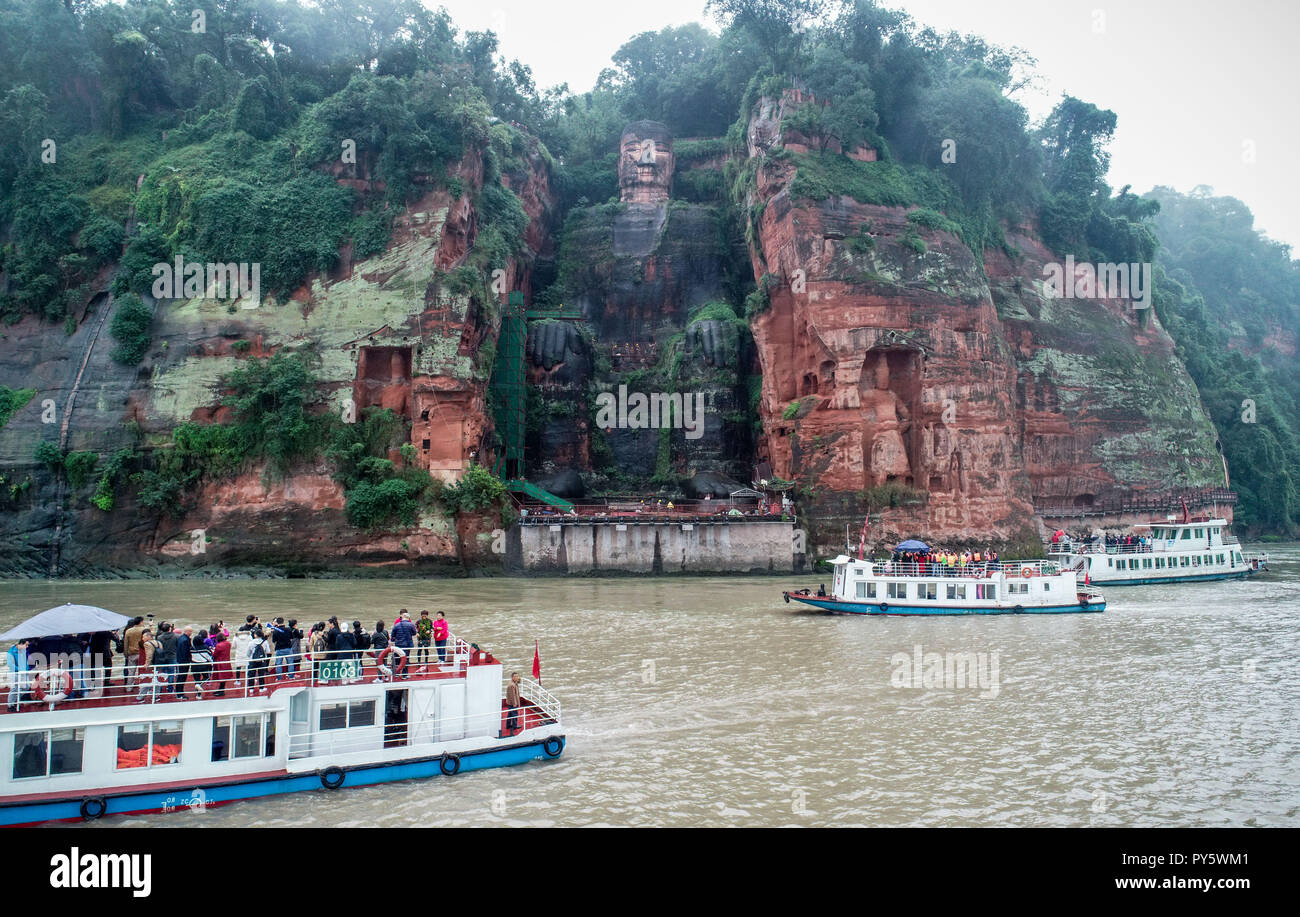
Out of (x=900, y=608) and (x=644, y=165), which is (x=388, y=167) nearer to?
(x=644, y=165)

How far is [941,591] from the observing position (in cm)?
3503

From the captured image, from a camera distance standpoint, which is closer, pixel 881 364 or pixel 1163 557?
pixel 1163 557

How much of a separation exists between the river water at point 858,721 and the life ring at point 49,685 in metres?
2.05

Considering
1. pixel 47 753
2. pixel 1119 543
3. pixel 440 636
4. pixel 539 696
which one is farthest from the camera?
pixel 1119 543

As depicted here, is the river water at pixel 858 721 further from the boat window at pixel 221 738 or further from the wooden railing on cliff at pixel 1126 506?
the wooden railing on cliff at pixel 1126 506

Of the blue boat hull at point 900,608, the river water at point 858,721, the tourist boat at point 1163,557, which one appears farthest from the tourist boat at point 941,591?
the tourist boat at point 1163,557

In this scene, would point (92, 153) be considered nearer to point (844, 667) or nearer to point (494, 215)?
point (494, 215)

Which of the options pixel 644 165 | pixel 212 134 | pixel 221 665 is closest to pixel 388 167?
pixel 212 134

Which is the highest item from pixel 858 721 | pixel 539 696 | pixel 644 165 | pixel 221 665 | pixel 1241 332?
pixel 644 165

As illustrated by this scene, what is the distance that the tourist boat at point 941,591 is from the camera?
34.6 m

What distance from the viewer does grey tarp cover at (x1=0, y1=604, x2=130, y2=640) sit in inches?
523

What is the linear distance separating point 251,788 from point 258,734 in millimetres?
810

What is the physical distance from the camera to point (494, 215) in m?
56.2
